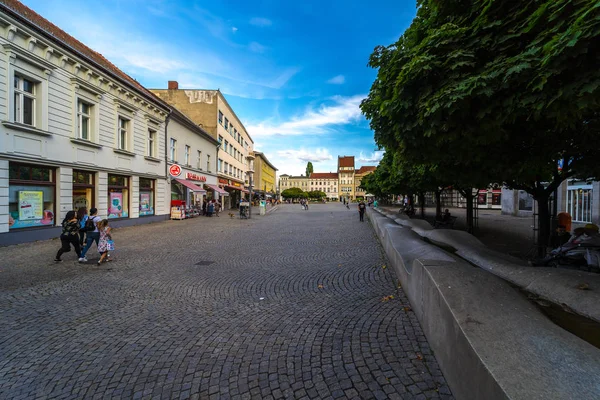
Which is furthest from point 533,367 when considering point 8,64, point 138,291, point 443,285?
point 8,64

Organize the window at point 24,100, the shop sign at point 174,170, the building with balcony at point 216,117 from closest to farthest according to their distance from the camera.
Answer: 1. the window at point 24,100
2. the shop sign at point 174,170
3. the building with balcony at point 216,117

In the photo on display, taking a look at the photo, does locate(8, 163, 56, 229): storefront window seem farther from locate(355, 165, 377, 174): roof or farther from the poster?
locate(355, 165, 377, 174): roof

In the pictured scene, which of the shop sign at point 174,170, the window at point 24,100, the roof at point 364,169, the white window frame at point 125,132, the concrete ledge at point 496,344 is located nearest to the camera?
the concrete ledge at point 496,344

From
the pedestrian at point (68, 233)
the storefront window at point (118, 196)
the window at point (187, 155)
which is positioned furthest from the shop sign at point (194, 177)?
the pedestrian at point (68, 233)

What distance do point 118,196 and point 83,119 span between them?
4.34 metres

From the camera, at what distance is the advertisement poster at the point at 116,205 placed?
50.7 ft

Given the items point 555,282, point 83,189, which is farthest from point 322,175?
point 555,282

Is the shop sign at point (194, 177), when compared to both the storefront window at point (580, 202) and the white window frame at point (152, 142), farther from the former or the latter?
the storefront window at point (580, 202)

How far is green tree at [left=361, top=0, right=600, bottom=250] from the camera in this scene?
9.43 ft

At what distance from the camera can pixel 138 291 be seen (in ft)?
18.2

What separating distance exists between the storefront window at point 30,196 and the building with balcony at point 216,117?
19.4 metres

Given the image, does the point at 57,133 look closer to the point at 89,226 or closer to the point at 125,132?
the point at 125,132

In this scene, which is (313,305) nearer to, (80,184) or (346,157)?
(80,184)

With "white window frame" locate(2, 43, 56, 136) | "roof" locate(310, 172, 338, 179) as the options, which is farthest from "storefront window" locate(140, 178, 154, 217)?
"roof" locate(310, 172, 338, 179)
